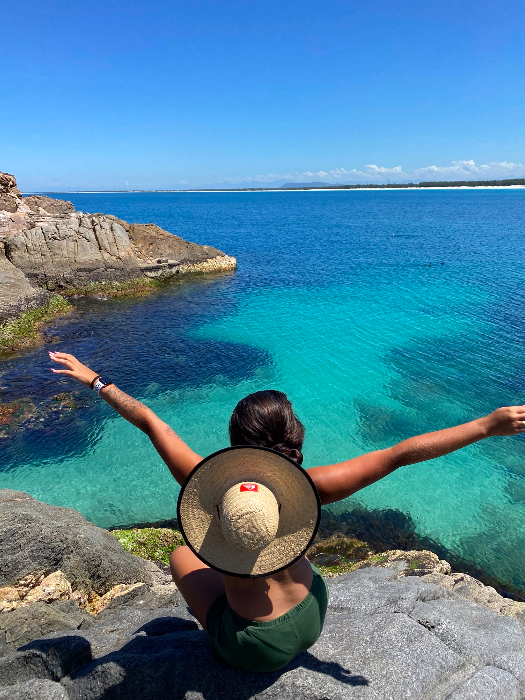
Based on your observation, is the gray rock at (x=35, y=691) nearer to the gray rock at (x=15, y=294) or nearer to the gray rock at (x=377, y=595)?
the gray rock at (x=377, y=595)

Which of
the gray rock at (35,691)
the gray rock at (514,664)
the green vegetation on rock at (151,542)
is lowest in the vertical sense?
the green vegetation on rock at (151,542)

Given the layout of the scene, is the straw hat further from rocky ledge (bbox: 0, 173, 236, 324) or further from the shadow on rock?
rocky ledge (bbox: 0, 173, 236, 324)

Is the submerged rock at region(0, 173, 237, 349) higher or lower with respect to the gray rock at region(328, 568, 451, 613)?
higher

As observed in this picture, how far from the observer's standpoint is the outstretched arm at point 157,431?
3297mm

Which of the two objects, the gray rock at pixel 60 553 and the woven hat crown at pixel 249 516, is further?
the gray rock at pixel 60 553

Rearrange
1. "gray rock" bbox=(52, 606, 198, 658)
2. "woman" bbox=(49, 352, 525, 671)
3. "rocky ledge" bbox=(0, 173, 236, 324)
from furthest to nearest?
"rocky ledge" bbox=(0, 173, 236, 324) → "gray rock" bbox=(52, 606, 198, 658) → "woman" bbox=(49, 352, 525, 671)

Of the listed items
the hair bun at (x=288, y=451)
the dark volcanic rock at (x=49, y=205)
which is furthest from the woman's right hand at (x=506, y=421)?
the dark volcanic rock at (x=49, y=205)

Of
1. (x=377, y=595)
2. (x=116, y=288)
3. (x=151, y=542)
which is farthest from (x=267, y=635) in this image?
(x=116, y=288)

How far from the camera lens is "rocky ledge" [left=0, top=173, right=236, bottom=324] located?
31.0 m

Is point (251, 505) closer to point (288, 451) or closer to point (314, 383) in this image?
point (288, 451)

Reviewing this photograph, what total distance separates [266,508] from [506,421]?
1.67 metres

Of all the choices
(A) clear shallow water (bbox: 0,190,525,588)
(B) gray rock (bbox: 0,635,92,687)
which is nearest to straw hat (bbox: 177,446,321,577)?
(B) gray rock (bbox: 0,635,92,687)

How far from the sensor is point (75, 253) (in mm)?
33312

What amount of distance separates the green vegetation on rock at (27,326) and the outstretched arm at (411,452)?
21.5m
